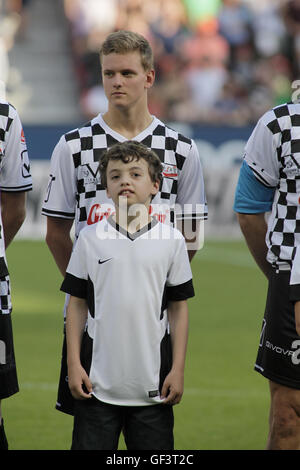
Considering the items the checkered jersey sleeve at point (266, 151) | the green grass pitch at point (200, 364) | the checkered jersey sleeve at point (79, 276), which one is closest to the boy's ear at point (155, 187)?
the checkered jersey sleeve at point (79, 276)

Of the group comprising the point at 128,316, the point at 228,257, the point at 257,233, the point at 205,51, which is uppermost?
the point at 205,51

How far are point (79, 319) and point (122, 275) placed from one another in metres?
0.26

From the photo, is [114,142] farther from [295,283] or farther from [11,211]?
[295,283]

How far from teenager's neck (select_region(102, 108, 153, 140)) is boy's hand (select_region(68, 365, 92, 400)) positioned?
1041 millimetres

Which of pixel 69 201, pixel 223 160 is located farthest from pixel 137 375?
pixel 223 160

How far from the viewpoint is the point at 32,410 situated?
6.45 m

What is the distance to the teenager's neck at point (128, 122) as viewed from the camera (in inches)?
160

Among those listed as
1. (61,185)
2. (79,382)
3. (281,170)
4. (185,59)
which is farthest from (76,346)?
(185,59)

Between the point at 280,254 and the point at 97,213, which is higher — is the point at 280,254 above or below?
below

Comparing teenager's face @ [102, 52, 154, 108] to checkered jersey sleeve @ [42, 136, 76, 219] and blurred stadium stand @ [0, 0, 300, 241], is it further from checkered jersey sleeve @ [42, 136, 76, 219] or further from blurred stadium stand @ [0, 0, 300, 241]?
blurred stadium stand @ [0, 0, 300, 241]

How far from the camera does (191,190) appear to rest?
165 inches

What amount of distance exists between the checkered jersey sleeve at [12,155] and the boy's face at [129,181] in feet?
1.98

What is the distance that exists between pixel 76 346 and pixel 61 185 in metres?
0.79

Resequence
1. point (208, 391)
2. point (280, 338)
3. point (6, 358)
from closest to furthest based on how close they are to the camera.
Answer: point (6, 358) < point (280, 338) < point (208, 391)
